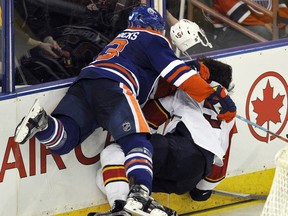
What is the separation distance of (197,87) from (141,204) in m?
0.66

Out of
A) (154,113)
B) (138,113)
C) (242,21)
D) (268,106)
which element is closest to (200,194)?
(154,113)

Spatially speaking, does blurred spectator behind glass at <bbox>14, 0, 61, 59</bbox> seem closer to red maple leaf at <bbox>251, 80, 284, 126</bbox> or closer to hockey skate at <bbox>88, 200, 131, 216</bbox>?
hockey skate at <bbox>88, 200, 131, 216</bbox>

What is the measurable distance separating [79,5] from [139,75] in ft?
1.40

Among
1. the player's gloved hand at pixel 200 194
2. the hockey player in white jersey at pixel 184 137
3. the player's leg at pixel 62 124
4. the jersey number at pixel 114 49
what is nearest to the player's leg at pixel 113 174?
the hockey player in white jersey at pixel 184 137

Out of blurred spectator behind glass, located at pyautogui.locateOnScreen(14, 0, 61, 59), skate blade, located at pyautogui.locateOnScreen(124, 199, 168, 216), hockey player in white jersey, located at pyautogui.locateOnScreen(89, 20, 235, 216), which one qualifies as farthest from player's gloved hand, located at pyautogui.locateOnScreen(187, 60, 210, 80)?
skate blade, located at pyautogui.locateOnScreen(124, 199, 168, 216)

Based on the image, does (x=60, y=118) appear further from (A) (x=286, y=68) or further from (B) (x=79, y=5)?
(A) (x=286, y=68)

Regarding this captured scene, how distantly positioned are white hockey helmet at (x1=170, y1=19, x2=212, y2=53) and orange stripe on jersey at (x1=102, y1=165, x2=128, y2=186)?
655 millimetres

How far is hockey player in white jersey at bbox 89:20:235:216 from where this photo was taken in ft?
16.2

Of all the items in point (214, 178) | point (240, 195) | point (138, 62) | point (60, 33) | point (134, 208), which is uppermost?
point (60, 33)

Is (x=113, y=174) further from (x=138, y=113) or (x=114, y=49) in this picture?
(x=114, y=49)

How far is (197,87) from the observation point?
15.9 ft

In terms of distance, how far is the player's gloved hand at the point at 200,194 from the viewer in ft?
17.5

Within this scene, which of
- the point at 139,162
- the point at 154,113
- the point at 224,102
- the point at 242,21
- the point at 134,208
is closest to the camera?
the point at 134,208

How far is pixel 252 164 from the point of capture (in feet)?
18.5
